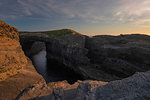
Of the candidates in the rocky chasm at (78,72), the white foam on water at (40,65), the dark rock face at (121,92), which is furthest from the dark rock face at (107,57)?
the dark rock face at (121,92)

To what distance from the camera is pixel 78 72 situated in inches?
1139

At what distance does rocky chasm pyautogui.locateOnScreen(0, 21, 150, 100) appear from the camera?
16.6 feet

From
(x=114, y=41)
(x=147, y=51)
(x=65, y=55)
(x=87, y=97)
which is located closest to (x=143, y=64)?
(x=147, y=51)

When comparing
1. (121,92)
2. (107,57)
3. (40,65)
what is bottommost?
(40,65)

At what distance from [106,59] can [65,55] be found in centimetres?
1802

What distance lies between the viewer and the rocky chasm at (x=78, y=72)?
5.07 m

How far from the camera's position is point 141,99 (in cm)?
388

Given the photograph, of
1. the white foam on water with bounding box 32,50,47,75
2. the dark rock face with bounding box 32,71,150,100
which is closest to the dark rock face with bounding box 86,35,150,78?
the white foam on water with bounding box 32,50,47,75

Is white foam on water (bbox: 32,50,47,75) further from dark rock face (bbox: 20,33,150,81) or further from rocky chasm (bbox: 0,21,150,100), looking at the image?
dark rock face (bbox: 20,33,150,81)

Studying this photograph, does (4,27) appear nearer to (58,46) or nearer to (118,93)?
(118,93)

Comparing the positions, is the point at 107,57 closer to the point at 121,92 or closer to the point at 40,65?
the point at 121,92

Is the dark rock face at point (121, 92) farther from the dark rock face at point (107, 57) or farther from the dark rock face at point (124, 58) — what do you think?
the dark rock face at point (124, 58)

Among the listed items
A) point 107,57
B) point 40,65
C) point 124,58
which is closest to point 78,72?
point 107,57

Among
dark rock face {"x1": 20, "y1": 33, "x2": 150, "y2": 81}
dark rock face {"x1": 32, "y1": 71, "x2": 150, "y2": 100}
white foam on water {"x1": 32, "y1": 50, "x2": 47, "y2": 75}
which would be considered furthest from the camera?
white foam on water {"x1": 32, "y1": 50, "x2": 47, "y2": 75}
